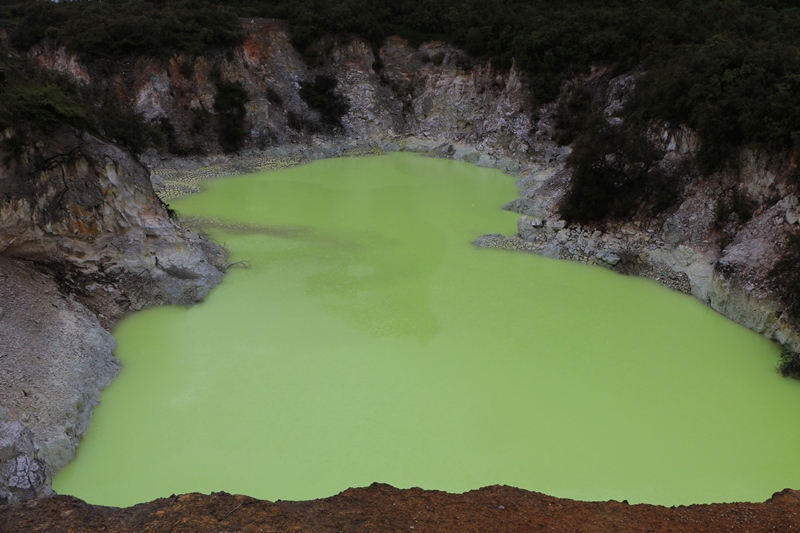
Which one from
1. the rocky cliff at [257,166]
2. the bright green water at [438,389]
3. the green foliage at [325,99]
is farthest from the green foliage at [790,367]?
the green foliage at [325,99]

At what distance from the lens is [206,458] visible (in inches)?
379

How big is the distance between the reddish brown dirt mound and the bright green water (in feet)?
5.10

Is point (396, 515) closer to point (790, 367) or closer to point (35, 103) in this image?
point (790, 367)

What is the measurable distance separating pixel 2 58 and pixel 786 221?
20.7 metres

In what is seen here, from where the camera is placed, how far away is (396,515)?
7.18m

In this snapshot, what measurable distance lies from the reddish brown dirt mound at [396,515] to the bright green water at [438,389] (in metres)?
1.56

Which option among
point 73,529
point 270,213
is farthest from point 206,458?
point 270,213

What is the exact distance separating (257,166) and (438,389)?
21.8 m

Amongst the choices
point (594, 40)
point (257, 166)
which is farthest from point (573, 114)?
point (257, 166)

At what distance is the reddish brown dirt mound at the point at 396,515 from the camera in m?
6.91

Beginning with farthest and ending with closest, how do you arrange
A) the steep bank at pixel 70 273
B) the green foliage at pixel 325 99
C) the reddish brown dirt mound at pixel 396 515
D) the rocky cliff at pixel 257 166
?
1. the green foliage at pixel 325 99
2. the rocky cliff at pixel 257 166
3. the steep bank at pixel 70 273
4. the reddish brown dirt mound at pixel 396 515

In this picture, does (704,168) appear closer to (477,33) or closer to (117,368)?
(117,368)

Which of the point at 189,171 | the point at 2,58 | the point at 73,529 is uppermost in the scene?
the point at 2,58

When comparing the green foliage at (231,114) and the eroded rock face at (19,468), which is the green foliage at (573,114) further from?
the eroded rock face at (19,468)
